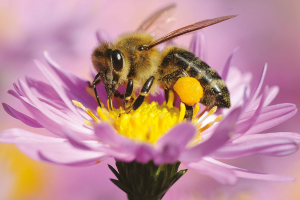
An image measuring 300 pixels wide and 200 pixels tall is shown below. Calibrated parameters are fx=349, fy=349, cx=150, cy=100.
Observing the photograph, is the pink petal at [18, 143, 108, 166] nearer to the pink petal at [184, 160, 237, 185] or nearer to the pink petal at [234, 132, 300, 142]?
the pink petal at [184, 160, 237, 185]

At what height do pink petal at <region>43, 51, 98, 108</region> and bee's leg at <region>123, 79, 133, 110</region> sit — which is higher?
pink petal at <region>43, 51, 98, 108</region>

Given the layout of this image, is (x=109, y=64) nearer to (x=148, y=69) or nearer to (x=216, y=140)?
(x=148, y=69)

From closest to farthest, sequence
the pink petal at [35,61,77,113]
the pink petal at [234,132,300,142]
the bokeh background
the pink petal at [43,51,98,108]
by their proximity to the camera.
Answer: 1. the pink petal at [234,132,300,142]
2. the pink petal at [35,61,77,113]
3. the pink petal at [43,51,98,108]
4. the bokeh background

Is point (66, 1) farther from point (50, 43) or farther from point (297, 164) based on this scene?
point (297, 164)

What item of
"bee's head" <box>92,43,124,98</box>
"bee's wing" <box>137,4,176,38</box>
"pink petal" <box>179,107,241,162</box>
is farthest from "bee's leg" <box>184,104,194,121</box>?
"bee's wing" <box>137,4,176,38</box>

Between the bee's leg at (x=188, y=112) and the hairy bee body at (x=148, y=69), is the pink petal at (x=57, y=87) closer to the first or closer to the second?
the hairy bee body at (x=148, y=69)

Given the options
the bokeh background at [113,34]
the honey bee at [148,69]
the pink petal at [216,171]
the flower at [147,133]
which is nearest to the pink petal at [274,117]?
the flower at [147,133]
